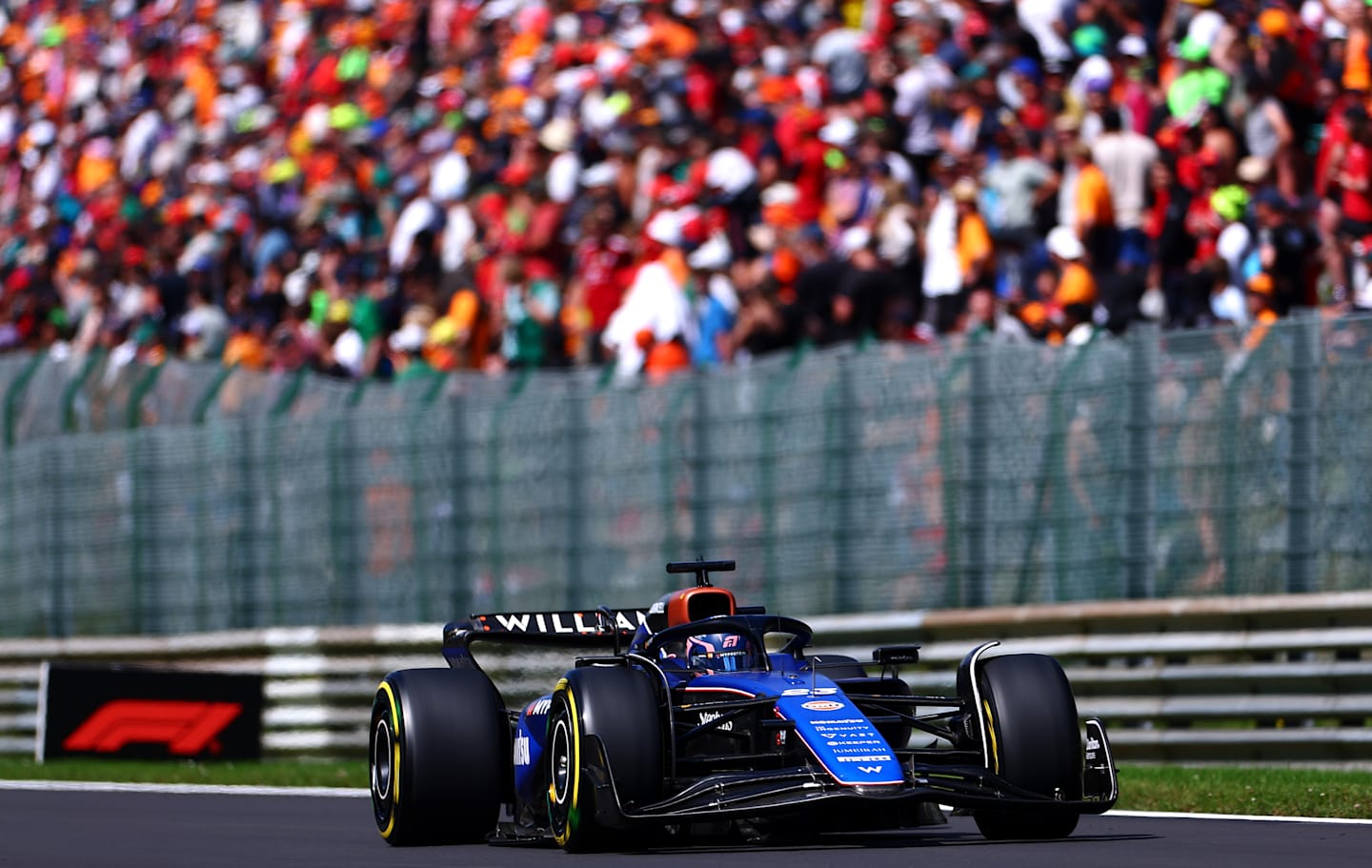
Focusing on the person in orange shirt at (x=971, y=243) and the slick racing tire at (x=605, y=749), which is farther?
the person in orange shirt at (x=971, y=243)

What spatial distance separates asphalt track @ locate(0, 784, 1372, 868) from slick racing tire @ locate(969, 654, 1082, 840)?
157 mm

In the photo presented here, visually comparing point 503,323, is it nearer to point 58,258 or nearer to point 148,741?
point 148,741

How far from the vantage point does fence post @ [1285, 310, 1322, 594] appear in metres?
13.1

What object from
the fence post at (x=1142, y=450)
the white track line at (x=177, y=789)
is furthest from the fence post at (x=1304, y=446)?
the white track line at (x=177, y=789)

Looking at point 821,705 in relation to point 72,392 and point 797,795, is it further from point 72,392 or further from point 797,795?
point 72,392

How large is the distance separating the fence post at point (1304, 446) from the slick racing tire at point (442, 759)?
475cm

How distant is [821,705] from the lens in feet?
30.0

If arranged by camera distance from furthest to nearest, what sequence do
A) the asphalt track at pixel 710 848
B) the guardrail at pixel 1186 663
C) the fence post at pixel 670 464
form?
the fence post at pixel 670 464 → the guardrail at pixel 1186 663 → the asphalt track at pixel 710 848

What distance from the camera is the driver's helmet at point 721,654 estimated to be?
10109 mm

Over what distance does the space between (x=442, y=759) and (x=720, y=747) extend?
3.70ft

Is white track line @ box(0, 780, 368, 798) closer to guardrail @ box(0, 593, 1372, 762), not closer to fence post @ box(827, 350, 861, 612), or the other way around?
guardrail @ box(0, 593, 1372, 762)

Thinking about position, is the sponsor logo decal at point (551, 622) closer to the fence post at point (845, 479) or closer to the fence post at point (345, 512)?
the fence post at point (845, 479)

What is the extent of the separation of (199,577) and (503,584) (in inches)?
112

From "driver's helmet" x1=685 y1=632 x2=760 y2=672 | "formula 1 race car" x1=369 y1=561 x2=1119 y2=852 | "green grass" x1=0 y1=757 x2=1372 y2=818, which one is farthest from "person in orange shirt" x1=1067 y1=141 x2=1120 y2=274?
"driver's helmet" x1=685 y1=632 x2=760 y2=672
